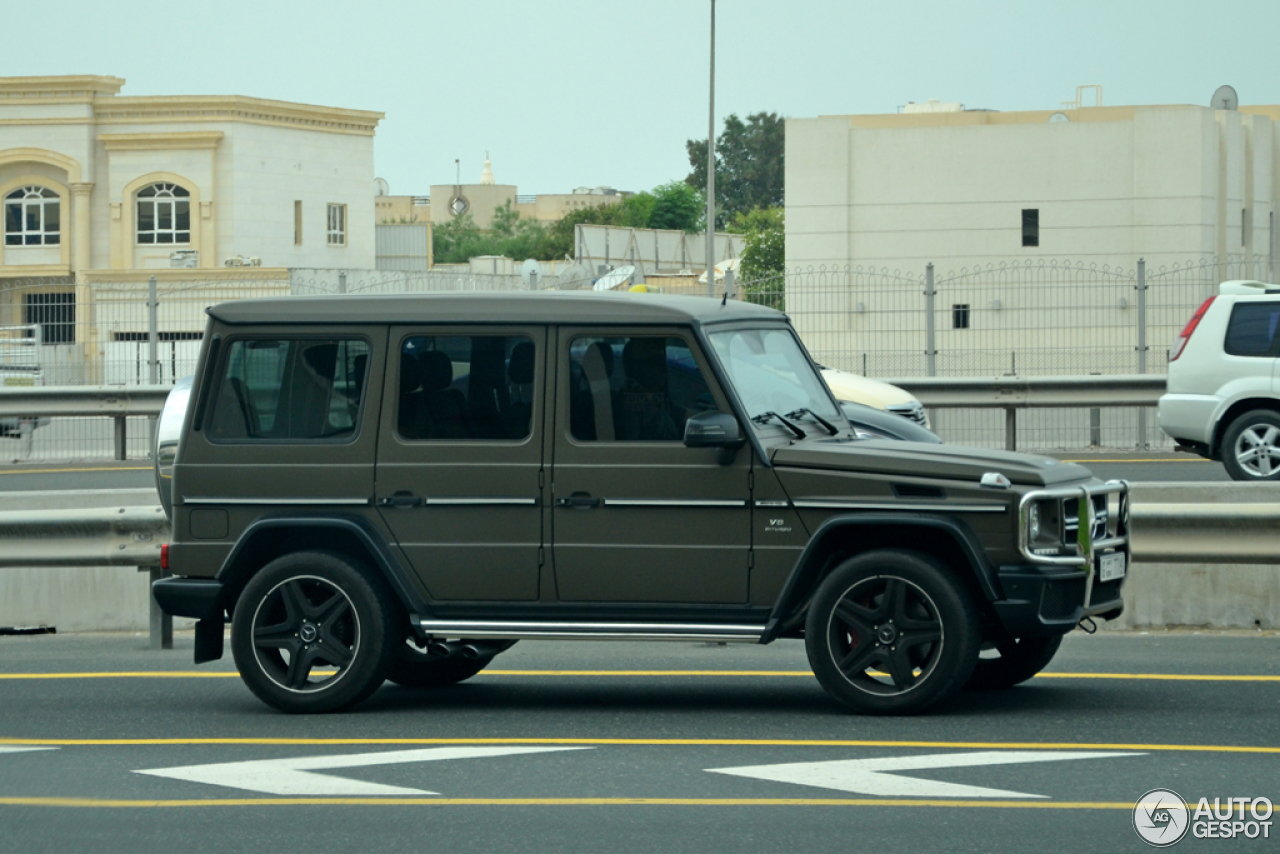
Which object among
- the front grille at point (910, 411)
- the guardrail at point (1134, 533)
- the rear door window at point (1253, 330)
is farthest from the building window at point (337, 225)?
the guardrail at point (1134, 533)

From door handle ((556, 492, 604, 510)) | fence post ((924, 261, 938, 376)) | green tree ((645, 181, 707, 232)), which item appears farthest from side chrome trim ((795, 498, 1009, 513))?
green tree ((645, 181, 707, 232))

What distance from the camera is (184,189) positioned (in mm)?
78438

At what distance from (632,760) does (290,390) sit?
2.42 metres

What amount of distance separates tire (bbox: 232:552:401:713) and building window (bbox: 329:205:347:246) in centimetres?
7773

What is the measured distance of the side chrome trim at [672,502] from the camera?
7.84 m

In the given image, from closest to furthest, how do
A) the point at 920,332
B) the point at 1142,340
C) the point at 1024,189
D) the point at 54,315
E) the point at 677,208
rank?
the point at 1142,340, the point at 920,332, the point at 54,315, the point at 1024,189, the point at 677,208

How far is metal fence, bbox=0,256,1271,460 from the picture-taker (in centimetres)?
2175

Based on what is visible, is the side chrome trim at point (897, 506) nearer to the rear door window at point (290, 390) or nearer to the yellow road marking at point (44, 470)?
the rear door window at point (290, 390)

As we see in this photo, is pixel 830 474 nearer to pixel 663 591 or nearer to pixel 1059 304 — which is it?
pixel 663 591

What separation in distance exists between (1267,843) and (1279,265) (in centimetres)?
3144

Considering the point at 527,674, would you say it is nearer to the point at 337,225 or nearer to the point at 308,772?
the point at 308,772

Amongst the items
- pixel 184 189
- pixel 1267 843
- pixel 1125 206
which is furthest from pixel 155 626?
pixel 184 189

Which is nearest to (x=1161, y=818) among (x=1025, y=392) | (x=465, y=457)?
(x=465, y=457)

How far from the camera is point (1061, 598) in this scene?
7645 mm
